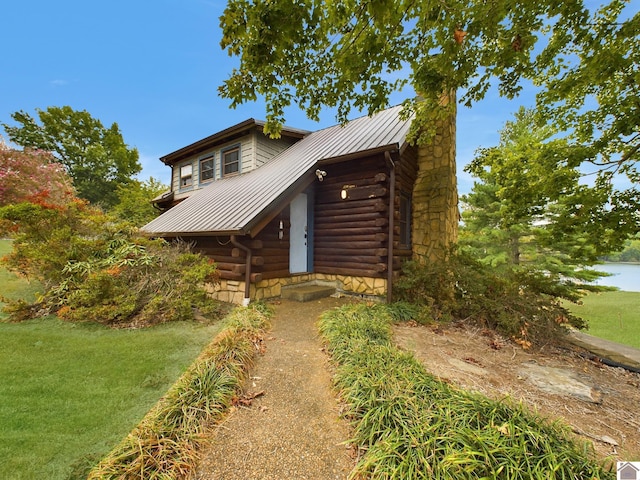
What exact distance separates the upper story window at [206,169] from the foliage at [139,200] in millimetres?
6223

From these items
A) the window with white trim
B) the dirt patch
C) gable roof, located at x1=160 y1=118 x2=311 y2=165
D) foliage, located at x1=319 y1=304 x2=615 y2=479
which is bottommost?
the dirt patch

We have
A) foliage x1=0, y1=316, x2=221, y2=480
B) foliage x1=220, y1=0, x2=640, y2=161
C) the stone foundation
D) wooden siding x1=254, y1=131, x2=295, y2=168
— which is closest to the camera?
foliage x1=0, y1=316, x2=221, y2=480

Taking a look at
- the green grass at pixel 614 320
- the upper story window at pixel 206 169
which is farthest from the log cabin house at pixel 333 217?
the green grass at pixel 614 320

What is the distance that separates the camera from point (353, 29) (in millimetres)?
3672

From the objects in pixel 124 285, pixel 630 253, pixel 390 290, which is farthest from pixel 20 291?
pixel 630 253

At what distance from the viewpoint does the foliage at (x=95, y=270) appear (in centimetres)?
504

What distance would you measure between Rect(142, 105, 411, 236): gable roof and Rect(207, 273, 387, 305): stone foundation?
1502mm

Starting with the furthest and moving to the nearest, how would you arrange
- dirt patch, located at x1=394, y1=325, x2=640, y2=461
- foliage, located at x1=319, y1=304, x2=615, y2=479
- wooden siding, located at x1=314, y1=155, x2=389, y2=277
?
wooden siding, located at x1=314, y1=155, x2=389, y2=277 < dirt patch, located at x1=394, y1=325, x2=640, y2=461 < foliage, located at x1=319, y1=304, x2=615, y2=479

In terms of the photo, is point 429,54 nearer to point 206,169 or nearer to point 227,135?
point 227,135

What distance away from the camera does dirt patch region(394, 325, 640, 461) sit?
2.36 metres

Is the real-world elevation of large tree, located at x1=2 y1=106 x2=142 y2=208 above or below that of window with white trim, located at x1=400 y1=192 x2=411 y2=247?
above

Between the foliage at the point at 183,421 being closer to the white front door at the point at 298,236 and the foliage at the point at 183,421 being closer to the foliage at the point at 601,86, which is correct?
the white front door at the point at 298,236

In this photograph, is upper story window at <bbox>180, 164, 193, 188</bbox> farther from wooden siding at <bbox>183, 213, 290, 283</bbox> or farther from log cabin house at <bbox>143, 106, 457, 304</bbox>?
wooden siding at <bbox>183, 213, 290, 283</bbox>

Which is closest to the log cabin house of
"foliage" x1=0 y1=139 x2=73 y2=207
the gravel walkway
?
the gravel walkway
